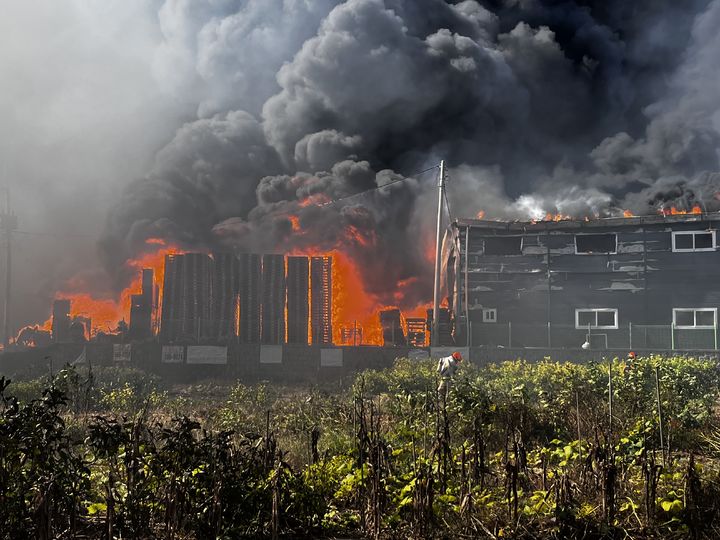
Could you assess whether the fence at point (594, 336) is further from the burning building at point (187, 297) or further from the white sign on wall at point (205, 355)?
the burning building at point (187, 297)

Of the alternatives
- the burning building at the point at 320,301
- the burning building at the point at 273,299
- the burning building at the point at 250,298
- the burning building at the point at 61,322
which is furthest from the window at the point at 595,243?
the burning building at the point at 61,322

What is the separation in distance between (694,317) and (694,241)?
11.9 ft

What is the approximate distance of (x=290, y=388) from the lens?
24.4 metres

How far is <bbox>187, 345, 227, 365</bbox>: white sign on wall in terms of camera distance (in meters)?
28.5

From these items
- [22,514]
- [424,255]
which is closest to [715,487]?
[22,514]

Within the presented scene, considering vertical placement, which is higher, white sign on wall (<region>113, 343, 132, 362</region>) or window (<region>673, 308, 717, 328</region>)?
window (<region>673, 308, 717, 328</region>)

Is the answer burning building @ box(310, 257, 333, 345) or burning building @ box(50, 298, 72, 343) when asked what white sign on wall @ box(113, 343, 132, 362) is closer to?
burning building @ box(50, 298, 72, 343)

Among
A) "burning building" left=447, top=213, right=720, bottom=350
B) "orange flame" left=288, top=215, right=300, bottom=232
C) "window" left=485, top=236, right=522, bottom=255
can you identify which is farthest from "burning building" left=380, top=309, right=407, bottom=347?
"orange flame" left=288, top=215, right=300, bottom=232

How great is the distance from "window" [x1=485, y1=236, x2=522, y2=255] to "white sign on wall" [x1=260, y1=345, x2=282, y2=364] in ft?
38.1

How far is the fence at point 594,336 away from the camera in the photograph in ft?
99.3

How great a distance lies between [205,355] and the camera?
93.8 ft

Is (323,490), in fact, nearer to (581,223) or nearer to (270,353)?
(270,353)

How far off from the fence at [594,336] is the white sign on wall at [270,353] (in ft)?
28.3

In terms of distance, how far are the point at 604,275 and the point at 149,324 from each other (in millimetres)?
21766
